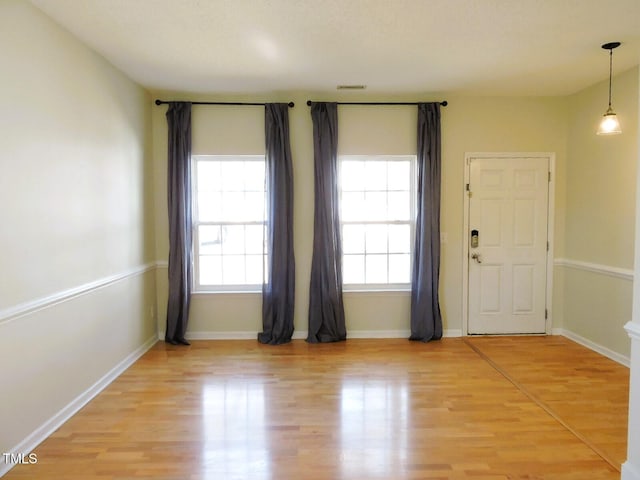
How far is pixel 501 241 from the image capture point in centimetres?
451

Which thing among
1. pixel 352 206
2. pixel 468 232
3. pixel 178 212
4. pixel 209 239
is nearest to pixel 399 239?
pixel 352 206

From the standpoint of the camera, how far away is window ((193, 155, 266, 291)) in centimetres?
445

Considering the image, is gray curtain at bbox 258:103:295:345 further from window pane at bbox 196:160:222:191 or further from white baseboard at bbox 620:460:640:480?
white baseboard at bbox 620:460:640:480

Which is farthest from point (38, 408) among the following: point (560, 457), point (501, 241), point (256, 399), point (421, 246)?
point (501, 241)

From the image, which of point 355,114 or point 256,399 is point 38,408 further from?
point 355,114

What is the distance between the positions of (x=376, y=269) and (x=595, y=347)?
233 centimetres

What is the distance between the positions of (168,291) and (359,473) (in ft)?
9.95

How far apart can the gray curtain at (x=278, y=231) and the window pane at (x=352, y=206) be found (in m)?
0.62

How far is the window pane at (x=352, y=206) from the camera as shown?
14.8 ft

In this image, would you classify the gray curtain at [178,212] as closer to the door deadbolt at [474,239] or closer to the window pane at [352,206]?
the window pane at [352,206]

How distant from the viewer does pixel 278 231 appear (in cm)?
429

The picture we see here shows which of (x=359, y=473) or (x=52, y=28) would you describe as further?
(x=52, y=28)

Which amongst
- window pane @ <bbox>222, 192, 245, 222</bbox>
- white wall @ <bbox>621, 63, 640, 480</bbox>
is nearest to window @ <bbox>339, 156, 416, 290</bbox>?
window pane @ <bbox>222, 192, 245, 222</bbox>

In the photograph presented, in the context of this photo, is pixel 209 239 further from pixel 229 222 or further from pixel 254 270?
pixel 254 270
